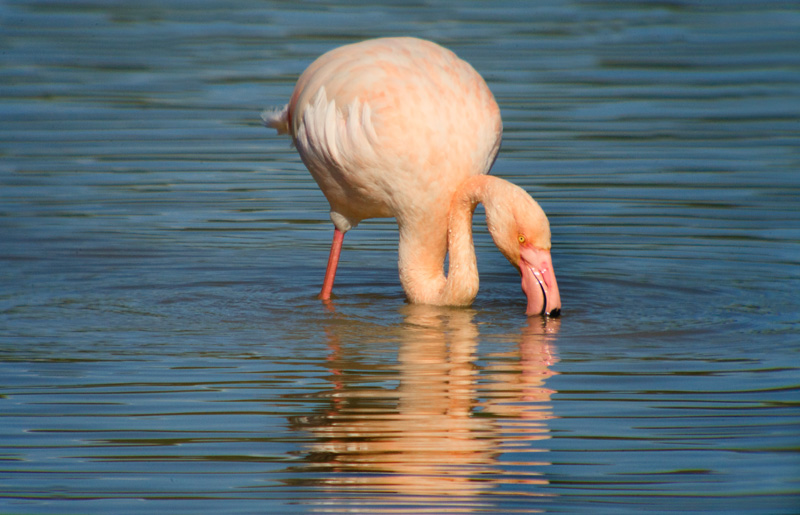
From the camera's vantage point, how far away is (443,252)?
762cm

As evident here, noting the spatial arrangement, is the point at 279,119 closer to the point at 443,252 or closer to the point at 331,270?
the point at 331,270

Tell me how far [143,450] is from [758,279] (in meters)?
4.37

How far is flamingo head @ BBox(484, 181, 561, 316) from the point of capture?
270 inches

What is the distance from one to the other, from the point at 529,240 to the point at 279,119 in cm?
220

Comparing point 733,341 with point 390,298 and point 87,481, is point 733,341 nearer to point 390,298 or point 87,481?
point 390,298

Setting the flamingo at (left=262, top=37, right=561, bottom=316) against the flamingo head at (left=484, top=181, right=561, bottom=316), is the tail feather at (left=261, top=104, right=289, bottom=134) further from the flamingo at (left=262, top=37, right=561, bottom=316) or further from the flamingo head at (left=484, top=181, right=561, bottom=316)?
the flamingo head at (left=484, top=181, right=561, bottom=316)

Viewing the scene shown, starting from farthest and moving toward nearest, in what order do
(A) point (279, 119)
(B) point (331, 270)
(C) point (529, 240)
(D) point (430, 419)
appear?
(A) point (279, 119) < (B) point (331, 270) < (C) point (529, 240) < (D) point (430, 419)

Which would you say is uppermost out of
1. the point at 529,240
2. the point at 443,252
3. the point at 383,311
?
the point at 529,240

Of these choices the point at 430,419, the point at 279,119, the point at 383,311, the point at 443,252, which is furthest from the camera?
the point at 279,119

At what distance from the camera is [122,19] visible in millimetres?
18656

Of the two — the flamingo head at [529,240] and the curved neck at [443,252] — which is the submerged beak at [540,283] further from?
the curved neck at [443,252]

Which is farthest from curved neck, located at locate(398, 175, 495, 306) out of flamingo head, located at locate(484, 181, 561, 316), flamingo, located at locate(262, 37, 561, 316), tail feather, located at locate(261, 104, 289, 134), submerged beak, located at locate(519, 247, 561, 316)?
tail feather, located at locate(261, 104, 289, 134)

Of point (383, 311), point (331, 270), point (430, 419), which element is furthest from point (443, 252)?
point (430, 419)

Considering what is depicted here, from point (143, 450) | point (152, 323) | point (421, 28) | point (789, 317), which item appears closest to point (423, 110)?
point (152, 323)
